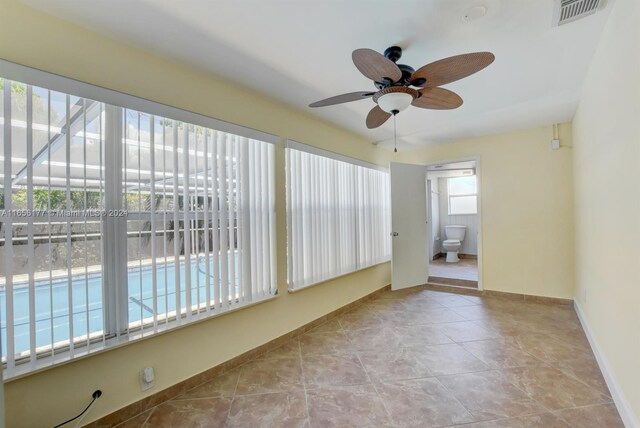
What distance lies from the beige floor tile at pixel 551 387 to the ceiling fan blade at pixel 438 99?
210 cm

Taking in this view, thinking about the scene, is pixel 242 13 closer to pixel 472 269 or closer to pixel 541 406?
pixel 541 406

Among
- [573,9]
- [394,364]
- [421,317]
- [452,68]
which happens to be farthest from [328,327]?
[573,9]

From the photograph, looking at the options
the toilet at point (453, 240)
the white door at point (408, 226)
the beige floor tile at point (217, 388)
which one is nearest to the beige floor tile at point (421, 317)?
the white door at point (408, 226)

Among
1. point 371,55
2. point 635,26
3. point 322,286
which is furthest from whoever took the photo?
point 322,286

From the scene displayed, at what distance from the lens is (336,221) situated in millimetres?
3428

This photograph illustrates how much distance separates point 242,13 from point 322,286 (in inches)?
104

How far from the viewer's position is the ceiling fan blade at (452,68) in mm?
1449

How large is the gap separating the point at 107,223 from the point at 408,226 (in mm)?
3929

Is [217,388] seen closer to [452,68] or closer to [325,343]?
[325,343]

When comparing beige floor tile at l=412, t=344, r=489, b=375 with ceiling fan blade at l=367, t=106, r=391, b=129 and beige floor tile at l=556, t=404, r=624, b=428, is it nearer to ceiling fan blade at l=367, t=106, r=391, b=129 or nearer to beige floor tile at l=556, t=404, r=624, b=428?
beige floor tile at l=556, t=404, r=624, b=428

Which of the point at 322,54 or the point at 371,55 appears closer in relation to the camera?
the point at 371,55

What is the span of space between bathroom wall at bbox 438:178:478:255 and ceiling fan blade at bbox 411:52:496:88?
19.0 ft

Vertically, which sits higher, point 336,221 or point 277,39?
point 277,39

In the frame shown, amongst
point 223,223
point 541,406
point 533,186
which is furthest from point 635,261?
point 533,186
